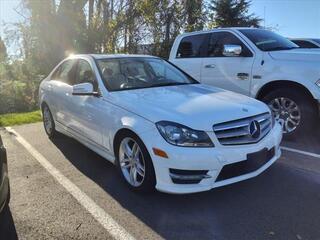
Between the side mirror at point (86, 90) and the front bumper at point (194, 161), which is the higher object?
the side mirror at point (86, 90)

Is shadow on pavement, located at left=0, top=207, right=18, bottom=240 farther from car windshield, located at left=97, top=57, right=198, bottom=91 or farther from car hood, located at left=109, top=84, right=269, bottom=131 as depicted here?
car windshield, located at left=97, top=57, right=198, bottom=91

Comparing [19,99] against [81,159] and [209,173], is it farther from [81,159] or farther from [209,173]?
[209,173]

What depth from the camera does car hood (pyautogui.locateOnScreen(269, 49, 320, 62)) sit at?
5.90 m

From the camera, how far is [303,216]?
3730 mm

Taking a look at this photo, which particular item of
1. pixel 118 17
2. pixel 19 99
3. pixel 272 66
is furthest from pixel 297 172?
pixel 118 17

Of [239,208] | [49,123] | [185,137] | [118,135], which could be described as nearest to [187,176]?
[185,137]

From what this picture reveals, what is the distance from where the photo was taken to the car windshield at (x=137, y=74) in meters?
5.14

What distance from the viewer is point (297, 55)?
608cm

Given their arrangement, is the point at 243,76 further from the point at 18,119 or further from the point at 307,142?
the point at 18,119

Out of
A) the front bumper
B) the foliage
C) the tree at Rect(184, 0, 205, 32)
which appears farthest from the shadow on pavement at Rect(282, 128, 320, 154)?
the tree at Rect(184, 0, 205, 32)

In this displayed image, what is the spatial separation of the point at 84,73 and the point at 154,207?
2.49 m

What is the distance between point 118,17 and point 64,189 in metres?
15.9

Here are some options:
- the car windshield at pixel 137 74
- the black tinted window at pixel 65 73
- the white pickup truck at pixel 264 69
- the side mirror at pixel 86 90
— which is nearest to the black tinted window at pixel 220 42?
the white pickup truck at pixel 264 69

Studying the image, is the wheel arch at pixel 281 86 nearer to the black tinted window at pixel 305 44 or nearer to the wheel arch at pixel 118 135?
the wheel arch at pixel 118 135
